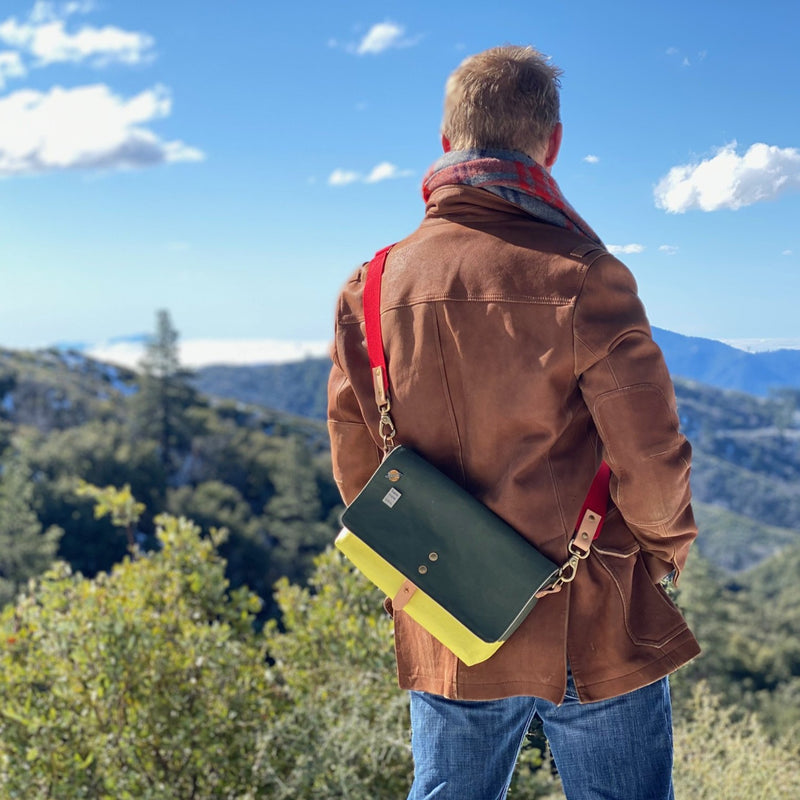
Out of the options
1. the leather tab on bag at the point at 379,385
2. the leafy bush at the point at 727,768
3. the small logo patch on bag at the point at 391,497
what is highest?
the leather tab on bag at the point at 379,385

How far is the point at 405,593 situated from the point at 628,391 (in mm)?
579

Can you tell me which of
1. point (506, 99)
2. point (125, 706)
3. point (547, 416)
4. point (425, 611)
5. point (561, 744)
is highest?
point (506, 99)

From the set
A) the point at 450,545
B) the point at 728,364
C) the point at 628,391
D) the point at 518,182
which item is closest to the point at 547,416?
the point at 628,391

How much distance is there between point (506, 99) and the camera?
1482 mm

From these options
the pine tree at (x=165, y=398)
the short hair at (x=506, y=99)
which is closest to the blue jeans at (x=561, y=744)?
the short hair at (x=506, y=99)

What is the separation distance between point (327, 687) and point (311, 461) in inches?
1404

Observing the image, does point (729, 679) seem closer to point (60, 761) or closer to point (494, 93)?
point (60, 761)

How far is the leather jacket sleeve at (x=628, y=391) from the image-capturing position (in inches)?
53.6

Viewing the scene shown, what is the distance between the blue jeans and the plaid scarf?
849 millimetres

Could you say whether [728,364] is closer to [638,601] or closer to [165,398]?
[638,601]

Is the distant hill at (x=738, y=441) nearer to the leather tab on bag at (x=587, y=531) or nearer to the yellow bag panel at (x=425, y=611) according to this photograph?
the leather tab on bag at (x=587, y=531)

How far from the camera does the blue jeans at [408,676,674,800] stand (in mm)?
1484

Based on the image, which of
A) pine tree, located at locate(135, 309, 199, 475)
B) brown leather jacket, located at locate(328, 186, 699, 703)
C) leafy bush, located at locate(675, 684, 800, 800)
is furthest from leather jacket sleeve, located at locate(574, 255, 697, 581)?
pine tree, located at locate(135, 309, 199, 475)

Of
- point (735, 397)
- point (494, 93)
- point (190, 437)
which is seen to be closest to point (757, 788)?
point (735, 397)
